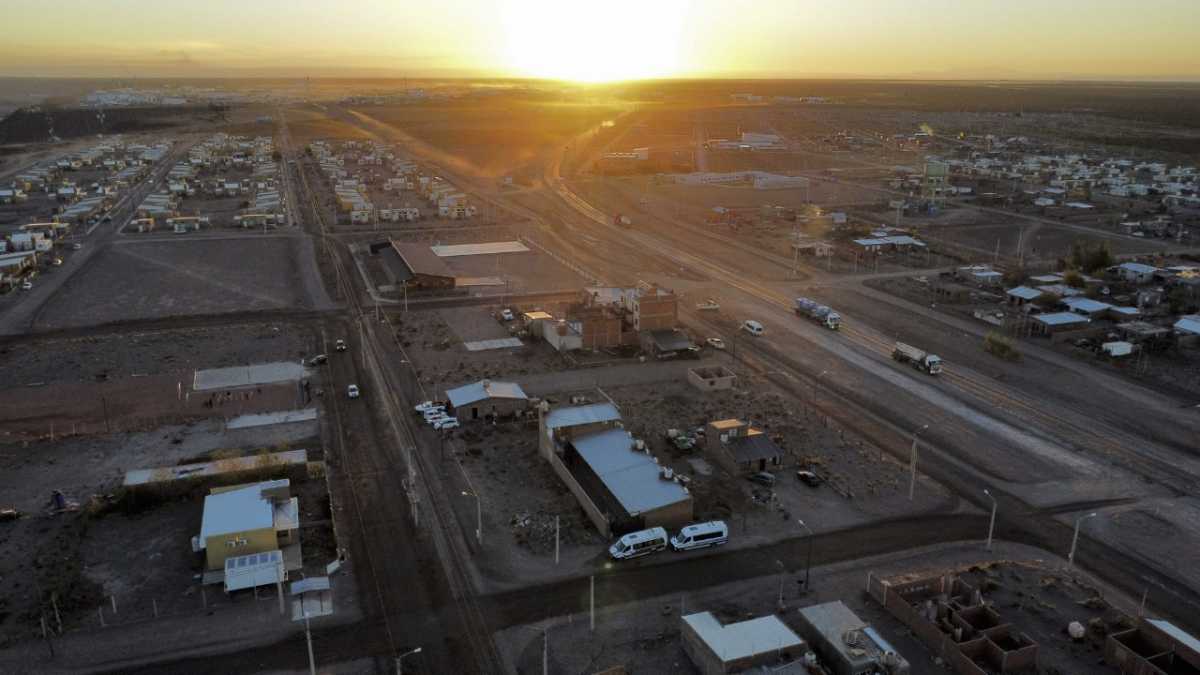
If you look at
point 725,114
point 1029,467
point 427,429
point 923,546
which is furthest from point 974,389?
point 725,114

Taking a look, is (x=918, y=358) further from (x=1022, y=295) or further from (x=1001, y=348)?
(x=1022, y=295)

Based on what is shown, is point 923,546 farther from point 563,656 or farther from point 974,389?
point 974,389

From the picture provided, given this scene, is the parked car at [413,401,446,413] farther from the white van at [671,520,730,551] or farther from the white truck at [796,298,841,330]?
the white truck at [796,298,841,330]

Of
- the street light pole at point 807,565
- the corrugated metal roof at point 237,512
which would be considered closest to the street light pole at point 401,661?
the corrugated metal roof at point 237,512

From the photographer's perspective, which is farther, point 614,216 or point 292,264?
point 614,216

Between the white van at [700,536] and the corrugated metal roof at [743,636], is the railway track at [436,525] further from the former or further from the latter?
the white van at [700,536]

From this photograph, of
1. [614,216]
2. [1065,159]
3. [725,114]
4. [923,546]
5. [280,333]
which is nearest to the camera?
[923,546]

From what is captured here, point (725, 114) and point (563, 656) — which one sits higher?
point (725, 114)

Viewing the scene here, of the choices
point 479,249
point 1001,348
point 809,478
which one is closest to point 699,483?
point 809,478
